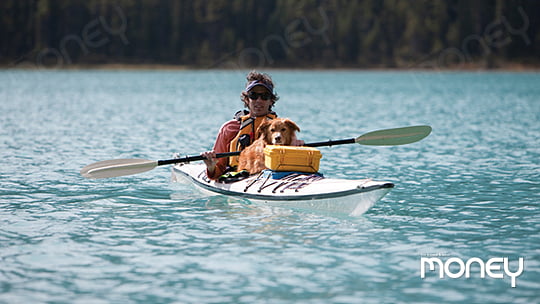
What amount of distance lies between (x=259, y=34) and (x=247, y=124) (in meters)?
124

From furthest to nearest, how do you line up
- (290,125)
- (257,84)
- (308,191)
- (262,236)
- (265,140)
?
1. (257,84)
2. (265,140)
3. (290,125)
4. (308,191)
5. (262,236)

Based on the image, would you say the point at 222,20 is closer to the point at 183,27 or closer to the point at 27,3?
the point at 183,27

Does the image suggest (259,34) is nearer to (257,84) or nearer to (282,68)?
(282,68)

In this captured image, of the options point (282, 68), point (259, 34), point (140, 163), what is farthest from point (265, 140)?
point (259, 34)

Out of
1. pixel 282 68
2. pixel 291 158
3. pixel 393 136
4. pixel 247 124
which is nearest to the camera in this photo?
pixel 291 158

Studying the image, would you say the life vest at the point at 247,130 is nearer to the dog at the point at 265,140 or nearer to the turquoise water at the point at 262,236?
the dog at the point at 265,140

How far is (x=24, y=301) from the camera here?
6184mm

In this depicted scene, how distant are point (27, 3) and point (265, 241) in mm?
135899

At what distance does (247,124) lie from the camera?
1038cm

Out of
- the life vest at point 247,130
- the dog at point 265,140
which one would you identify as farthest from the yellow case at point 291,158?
the life vest at point 247,130

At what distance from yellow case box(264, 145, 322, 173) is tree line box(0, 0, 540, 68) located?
388 ft

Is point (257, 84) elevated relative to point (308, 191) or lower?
elevated

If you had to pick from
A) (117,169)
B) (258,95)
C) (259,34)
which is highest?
(259,34)

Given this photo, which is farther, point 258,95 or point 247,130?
point 247,130
